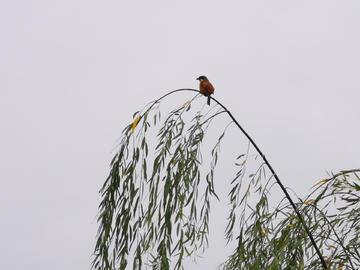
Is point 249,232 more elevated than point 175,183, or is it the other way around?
point 175,183

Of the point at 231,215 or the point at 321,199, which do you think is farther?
the point at 231,215

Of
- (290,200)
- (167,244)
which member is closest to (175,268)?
(167,244)

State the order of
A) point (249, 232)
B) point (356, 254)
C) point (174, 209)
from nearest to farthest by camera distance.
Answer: point (356, 254)
point (174, 209)
point (249, 232)

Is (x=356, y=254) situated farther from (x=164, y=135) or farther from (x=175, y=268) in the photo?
(x=164, y=135)

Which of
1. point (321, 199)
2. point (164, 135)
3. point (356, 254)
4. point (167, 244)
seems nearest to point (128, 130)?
point (164, 135)

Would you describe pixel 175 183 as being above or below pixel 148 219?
above

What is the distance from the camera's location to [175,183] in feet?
7.82

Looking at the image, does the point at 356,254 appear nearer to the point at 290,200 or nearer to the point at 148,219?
the point at 290,200

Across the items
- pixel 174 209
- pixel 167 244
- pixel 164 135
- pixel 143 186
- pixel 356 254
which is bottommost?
pixel 356 254

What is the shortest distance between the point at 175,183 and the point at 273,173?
22.2 inches

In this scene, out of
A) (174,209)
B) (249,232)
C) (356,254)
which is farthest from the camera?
(249,232)

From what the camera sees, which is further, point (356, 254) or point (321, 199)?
point (321, 199)

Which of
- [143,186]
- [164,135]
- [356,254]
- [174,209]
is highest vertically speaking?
[164,135]

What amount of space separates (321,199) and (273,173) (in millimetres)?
299
